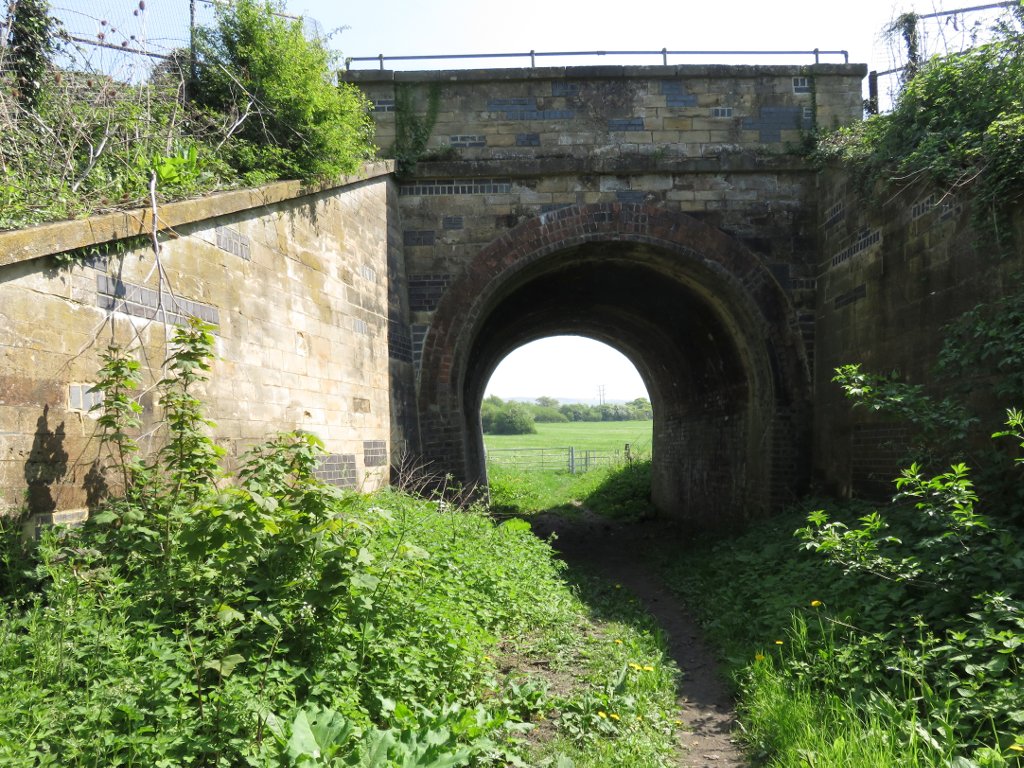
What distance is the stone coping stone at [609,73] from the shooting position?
9758mm

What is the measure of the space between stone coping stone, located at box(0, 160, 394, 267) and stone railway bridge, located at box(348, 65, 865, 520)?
9.82ft

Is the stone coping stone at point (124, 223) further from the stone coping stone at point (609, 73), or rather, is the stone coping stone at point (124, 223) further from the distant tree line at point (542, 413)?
the distant tree line at point (542, 413)

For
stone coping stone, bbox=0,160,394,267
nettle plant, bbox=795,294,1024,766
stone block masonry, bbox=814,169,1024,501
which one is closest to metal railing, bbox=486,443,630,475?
stone block masonry, bbox=814,169,1024,501

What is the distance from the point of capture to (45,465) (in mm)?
4047

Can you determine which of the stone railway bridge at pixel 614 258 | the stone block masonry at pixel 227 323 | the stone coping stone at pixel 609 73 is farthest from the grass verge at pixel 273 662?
the stone coping stone at pixel 609 73

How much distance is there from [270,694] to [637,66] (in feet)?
31.3

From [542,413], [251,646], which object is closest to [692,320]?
[251,646]

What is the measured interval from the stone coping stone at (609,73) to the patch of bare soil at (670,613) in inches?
288

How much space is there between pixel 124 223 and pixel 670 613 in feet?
21.3

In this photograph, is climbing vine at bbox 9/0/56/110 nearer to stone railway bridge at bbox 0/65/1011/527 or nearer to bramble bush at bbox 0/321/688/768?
stone railway bridge at bbox 0/65/1011/527

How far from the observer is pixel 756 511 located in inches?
388

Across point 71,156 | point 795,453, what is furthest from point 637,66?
point 71,156

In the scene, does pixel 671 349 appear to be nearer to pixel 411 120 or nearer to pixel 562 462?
pixel 411 120

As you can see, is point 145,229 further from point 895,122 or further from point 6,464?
point 895,122
